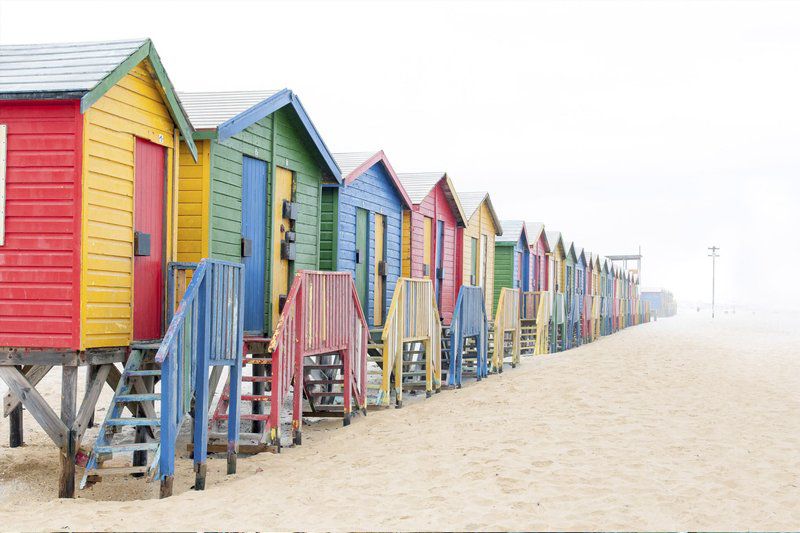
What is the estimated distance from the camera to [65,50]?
9695 mm

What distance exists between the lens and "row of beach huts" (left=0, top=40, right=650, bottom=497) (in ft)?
28.8

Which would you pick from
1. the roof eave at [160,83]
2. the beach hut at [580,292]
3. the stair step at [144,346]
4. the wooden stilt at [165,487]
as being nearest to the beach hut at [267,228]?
the roof eave at [160,83]

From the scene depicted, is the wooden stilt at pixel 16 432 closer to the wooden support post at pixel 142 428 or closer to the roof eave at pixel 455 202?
the wooden support post at pixel 142 428

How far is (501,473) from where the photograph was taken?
9.18 metres

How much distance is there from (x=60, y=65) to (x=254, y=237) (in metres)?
3.98

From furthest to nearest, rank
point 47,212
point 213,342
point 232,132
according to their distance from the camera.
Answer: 1. point 232,132
2. point 213,342
3. point 47,212

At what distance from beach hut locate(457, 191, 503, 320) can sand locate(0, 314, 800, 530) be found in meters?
7.75

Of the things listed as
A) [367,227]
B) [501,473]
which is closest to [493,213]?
[367,227]

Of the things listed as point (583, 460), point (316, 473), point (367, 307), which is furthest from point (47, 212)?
point (367, 307)

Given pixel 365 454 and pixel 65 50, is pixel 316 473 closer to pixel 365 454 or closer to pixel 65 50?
pixel 365 454

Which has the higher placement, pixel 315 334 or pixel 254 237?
pixel 254 237

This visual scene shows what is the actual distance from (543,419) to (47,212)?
740cm

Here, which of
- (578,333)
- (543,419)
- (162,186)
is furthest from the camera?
(578,333)

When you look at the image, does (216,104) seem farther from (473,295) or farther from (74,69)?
(473,295)
